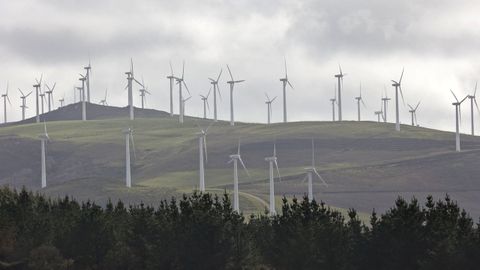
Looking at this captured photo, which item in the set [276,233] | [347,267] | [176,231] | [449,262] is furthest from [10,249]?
[449,262]

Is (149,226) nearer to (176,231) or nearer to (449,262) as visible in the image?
(176,231)

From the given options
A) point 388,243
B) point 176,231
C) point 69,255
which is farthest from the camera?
point 69,255

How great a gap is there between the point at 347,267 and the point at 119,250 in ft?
77.6

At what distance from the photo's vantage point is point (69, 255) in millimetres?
A: 117875

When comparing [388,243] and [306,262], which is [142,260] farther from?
[388,243]

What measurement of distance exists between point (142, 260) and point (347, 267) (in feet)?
73.3

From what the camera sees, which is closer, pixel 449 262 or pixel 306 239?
pixel 449 262

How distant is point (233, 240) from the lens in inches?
4186

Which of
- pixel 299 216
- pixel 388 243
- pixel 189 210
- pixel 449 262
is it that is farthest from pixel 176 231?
pixel 449 262

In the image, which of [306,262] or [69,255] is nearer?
[306,262]

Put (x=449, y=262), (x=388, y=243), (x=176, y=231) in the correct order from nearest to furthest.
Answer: (x=449, y=262), (x=388, y=243), (x=176, y=231)

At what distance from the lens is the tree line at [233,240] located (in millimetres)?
96688

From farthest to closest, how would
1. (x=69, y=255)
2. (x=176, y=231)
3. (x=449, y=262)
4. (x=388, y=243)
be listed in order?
(x=69, y=255) < (x=176, y=231) < (x=388, y=243) < (x=449, y=262)

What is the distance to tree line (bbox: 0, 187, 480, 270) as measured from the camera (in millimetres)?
96688
